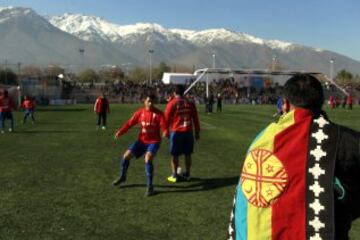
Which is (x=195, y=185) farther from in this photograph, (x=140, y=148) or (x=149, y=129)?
(x=149, y=129)

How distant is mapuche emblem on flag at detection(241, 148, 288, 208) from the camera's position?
10.3ft

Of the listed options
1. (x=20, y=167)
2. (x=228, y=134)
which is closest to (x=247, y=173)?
(x=20, y=167)

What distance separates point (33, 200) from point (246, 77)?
7949 centimetres

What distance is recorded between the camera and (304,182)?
10.3 feet

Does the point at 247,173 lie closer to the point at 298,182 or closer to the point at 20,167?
the point at 298,182

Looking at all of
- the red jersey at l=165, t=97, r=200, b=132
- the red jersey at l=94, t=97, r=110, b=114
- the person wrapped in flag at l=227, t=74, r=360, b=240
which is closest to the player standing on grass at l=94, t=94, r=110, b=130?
→ the red jersey at l=94, t=97, r=110, b=114

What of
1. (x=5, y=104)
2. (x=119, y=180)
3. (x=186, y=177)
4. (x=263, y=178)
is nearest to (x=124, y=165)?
(x=119, y=180)

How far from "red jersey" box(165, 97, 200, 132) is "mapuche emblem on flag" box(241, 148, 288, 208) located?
8.18m

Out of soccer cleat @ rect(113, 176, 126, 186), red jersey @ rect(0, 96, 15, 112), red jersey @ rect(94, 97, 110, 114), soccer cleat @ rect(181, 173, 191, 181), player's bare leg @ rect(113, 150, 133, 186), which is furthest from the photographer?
red jersey @ rect(94, 97, 110, 114)

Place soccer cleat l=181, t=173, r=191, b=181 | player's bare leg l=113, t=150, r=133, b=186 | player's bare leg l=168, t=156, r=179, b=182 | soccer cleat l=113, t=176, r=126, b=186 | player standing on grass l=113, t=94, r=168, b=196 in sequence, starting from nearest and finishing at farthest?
player standing on grass l=113, t=94, r=168, b=196 < player's bare leg l=113, t=150, r=133, b=186 < soccer cleat l=113, t=176, r=126, b=186 < player's bare leg l=168, t=156, r=179, b=182 < soccer cleat l=181, t=173, r=191, b=181

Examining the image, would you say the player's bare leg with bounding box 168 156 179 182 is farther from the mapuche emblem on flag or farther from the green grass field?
the mapuche emblem on flag

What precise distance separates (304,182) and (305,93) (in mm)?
486

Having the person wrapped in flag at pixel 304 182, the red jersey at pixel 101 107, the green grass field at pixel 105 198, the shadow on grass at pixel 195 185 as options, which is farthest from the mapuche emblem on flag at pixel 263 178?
the red jersey at pixel 101 107

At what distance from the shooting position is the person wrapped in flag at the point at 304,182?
10.2ft
